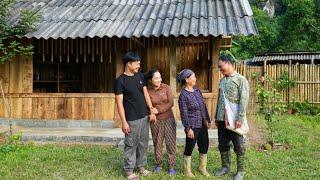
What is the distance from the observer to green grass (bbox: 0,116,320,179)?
597 centimetres

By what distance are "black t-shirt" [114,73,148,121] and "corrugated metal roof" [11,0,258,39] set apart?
104 inches

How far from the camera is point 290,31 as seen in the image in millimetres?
27844

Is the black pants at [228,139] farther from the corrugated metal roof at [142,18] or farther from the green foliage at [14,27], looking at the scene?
the green foliage at [14,27]

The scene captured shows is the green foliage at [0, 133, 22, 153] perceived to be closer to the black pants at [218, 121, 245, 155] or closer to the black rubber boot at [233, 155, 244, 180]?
the black pants at [218, 121, 245, 155]

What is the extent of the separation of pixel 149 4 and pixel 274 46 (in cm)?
2191

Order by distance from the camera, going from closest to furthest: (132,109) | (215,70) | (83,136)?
(132,109) → (83,136) → (215,70)

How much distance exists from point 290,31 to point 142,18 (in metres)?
21.0

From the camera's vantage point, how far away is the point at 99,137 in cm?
840

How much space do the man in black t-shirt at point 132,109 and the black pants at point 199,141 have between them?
65cm

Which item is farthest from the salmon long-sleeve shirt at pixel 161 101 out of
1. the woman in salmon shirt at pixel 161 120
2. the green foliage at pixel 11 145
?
the green foliage at pixel 11 145

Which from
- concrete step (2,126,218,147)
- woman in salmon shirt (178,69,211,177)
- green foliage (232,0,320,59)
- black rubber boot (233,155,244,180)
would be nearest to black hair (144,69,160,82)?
woman in salmon shirt (178,69,211,177)

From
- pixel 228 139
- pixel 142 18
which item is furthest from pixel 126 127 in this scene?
pixel 142 18

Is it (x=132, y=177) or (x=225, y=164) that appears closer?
(x=132, y=177)

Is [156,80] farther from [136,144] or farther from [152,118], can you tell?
[136,144]
